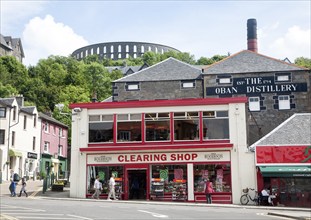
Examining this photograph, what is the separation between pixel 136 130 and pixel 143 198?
15.7 ft

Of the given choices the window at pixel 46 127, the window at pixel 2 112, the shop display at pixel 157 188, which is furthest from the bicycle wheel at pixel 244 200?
the window at pixel 46 127

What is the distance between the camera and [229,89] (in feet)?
137

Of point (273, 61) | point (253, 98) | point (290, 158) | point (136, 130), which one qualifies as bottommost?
point (290, 158)

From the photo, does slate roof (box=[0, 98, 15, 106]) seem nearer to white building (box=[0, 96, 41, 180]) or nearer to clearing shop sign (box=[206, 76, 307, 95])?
white building (box=[0, 96, 41, 180])

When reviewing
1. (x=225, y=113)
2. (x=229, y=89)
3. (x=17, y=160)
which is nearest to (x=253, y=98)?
(x=229, y=89)

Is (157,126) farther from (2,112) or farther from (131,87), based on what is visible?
(2,112)

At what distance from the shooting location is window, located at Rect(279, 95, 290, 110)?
40900 mm

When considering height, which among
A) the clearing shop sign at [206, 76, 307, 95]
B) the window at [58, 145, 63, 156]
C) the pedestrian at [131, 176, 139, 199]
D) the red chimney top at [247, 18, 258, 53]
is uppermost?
the red chimney top at [247, 18, 258, 53]

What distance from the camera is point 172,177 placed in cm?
2964

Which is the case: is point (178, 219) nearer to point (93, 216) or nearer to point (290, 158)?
point (93, 216)

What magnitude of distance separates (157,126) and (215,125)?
4.09 m

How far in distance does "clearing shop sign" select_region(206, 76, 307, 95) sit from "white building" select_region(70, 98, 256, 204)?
12.2m

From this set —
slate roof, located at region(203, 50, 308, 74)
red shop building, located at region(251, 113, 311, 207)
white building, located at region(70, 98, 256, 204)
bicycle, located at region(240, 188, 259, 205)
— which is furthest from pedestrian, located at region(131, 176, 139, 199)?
slate roof, located at region(203, 50, 308, 74)

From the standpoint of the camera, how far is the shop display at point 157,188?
96.5 ft
